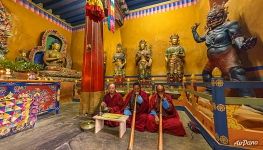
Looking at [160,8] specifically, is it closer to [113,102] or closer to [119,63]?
[119,63]

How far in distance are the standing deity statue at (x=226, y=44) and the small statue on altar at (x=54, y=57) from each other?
6.58 metres

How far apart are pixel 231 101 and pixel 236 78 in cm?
176

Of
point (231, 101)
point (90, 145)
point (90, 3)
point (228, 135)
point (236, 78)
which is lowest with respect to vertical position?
point (90, 145)

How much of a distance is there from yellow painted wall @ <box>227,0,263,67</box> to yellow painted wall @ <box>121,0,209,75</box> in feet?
6.32

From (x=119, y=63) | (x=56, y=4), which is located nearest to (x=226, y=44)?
(x=119, y=63)

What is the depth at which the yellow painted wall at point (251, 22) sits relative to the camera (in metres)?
2.88

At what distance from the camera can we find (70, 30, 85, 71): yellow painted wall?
8.70 m

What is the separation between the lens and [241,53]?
11.2 feet

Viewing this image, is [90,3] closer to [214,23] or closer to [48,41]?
[214,23]

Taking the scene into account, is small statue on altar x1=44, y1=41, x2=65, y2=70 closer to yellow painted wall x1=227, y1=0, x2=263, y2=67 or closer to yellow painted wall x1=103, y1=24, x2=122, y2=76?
yellow painted wall x1=103, y1=24, x2=122, y2=76

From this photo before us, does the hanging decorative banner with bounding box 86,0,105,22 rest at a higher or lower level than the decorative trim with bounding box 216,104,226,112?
higher

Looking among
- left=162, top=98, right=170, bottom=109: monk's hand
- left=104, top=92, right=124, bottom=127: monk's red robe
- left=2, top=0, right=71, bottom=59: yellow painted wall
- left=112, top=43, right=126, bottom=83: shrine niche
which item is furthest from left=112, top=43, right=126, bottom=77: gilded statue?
left=2, top=0, right=71, bottom=59: yellow painted wall

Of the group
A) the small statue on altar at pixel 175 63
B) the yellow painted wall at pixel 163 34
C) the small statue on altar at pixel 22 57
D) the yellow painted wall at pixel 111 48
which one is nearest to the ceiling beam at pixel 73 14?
the yellow painted wall at pixel 111 48

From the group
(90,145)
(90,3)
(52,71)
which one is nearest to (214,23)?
(90,3)
